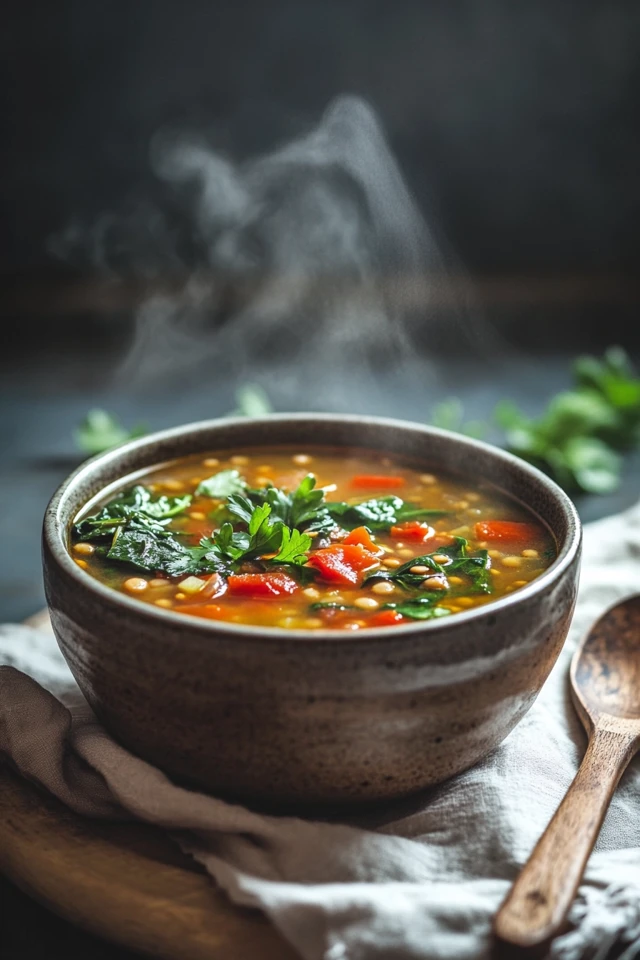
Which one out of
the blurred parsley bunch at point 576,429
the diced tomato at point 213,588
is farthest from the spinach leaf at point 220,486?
the blurred parsley bunch at point 576,429

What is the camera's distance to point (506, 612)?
7.72 ft

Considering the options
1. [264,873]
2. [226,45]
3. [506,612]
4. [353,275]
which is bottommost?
[353,275]

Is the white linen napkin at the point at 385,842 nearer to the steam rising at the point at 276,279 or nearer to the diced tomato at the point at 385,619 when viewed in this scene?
the diced tomato at the point at 385,619

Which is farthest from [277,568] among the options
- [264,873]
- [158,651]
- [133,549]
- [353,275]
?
[353,275]

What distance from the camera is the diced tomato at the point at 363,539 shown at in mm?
2979

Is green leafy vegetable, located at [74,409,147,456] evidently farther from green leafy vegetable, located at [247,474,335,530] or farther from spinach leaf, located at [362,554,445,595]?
spinach leaf, located at [362,554,445,595]

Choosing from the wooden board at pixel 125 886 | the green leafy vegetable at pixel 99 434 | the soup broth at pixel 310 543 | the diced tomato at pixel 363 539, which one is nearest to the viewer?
the wooden board at pixel 125 886

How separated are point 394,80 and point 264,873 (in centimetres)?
589

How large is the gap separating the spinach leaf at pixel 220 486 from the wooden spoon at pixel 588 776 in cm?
117

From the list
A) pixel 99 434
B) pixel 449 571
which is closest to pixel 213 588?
pixel 449 571

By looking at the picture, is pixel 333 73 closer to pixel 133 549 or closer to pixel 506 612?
pixel 133 549

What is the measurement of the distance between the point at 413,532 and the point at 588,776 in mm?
870

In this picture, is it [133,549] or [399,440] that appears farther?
[399,440]

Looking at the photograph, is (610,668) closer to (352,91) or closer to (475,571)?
(475,571)
